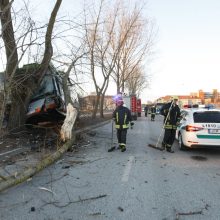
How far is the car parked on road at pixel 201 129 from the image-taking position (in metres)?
8.88

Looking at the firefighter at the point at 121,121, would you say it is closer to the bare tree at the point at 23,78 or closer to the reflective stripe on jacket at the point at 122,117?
the reflective stripe on jacket at the point at 122,117

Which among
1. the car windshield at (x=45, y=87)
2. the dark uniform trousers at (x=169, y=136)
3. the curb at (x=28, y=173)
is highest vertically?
the car windshield at (x=45, y=87)

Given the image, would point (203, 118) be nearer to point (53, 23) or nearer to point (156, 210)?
point (156, 210)

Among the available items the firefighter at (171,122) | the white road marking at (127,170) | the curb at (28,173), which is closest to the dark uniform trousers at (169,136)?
the firefighter at (171,122)

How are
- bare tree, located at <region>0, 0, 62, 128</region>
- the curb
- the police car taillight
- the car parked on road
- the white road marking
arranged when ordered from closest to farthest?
the curb < the white road marking < the car parked on road < the police car taillight < bare tree, located at <region>0, 0, 62, 128</region>

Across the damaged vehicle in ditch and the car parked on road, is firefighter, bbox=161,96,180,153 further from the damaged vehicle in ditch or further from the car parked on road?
the damaged vehicle in ditch

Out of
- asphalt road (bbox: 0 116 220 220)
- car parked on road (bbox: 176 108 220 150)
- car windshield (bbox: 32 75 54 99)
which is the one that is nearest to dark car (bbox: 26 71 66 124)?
car windshield (bbox: 32 75 54 99)

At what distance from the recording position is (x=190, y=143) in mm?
9164

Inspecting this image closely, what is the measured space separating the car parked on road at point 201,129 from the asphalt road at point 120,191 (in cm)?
58

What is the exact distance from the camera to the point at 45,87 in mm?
12820

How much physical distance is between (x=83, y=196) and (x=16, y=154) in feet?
15.1

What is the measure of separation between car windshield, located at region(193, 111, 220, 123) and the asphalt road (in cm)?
122

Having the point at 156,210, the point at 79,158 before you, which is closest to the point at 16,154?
the point at 79,158

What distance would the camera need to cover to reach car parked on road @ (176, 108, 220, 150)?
8.88 m
